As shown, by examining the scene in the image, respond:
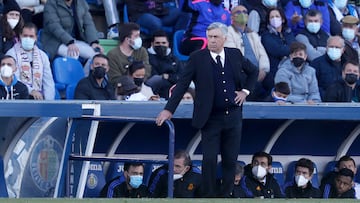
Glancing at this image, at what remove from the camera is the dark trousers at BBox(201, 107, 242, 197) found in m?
10.2

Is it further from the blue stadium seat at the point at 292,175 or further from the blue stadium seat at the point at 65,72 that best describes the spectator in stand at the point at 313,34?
the blue stadium seat at the point at 65,72

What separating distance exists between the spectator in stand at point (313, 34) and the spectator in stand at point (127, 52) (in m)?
2.22

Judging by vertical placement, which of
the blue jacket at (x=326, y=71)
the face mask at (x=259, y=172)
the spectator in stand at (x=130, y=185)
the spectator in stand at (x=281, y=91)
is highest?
the blue jacket at (x=326, y=71)

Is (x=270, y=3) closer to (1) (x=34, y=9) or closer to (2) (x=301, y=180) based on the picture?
(1) (x=34, y=9)

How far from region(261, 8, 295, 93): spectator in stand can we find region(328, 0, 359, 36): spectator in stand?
3.30ft

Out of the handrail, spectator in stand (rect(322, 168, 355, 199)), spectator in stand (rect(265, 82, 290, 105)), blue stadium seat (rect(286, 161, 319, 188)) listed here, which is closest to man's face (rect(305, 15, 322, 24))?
spectator in stand (rect(265, 82, 290, 105))

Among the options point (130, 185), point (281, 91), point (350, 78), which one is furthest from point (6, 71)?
point (350, 78)

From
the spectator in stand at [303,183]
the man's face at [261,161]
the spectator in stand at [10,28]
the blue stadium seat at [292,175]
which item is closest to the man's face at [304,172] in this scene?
the spectator in stand at [303,183]

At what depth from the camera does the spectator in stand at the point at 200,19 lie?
13.9 meters

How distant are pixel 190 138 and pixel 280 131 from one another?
3.16 feet

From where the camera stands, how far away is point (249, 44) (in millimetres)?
13859

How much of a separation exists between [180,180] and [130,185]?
47cm

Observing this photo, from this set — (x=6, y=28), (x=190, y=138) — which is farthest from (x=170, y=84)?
(x=6, y=28)

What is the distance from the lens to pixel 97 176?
1177cm
